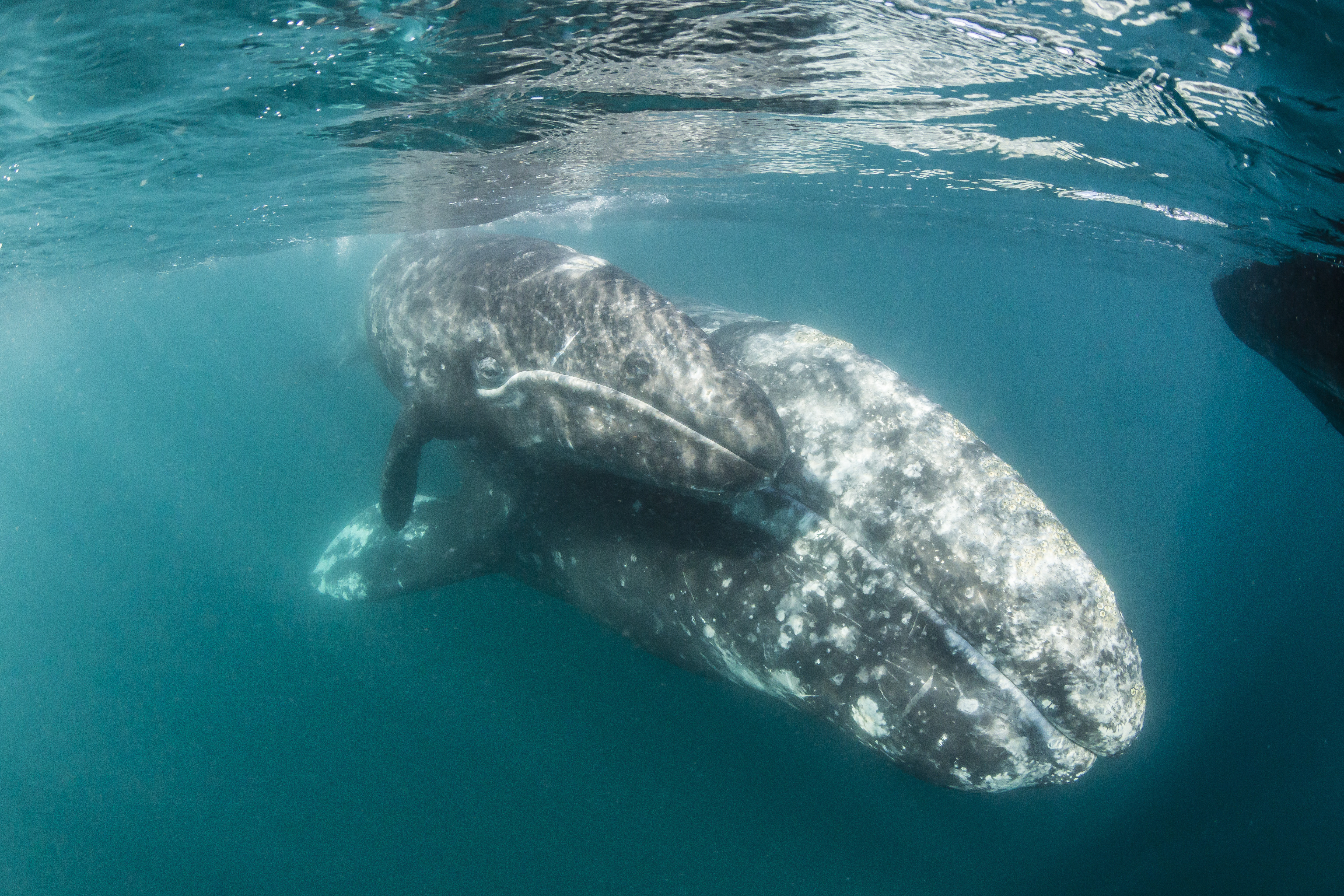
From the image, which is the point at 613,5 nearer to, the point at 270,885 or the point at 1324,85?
the point at 1324,85

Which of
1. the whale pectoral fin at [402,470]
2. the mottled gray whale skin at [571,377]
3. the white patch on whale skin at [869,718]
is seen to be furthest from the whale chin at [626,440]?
the white patch on whale skin at [869,718]

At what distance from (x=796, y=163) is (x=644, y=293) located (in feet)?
40.8

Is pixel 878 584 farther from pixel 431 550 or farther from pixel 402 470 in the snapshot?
pixel 431 550

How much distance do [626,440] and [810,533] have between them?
169 centimetres

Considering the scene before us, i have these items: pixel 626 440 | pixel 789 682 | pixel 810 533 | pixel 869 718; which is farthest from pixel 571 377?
pixel 869 718

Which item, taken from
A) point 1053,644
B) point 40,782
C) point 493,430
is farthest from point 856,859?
point 40,782

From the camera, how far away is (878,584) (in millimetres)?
4488

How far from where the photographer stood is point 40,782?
2152 cm

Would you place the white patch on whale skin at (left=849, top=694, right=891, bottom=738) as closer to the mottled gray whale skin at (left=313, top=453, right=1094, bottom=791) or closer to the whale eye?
the mottled gray whale skin at (left=313, top=453, right=1094, bottom=791)

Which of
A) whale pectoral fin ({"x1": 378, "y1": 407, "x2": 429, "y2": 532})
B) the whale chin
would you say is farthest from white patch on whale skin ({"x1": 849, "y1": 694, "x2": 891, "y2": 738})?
whale pectoral fin ({"x1": 378, "y1": 407, "x2": 429, "y2": 532})

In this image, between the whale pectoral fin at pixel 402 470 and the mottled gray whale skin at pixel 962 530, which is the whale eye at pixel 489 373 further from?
the mottled gray whale skin at pixel 962 530

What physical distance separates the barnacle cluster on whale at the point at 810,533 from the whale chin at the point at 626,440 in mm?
A: 17

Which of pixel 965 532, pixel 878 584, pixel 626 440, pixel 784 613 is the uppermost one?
pixel 626 440

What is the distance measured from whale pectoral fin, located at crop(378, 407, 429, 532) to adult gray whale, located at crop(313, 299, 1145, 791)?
0.94 m
